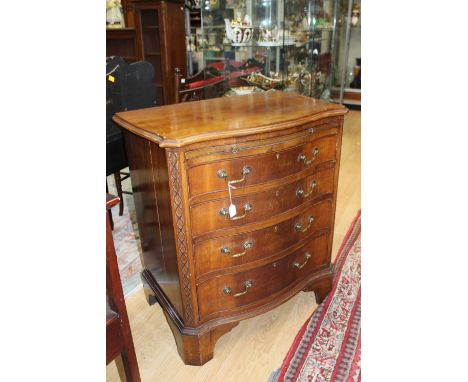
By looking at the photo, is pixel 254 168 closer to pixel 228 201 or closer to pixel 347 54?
pixel 228 201

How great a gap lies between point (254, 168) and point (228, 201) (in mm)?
152

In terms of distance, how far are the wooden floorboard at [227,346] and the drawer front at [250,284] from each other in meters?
0.24

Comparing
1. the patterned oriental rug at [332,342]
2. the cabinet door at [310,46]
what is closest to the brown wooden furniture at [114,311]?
the patterned oriental rug at [332,342]

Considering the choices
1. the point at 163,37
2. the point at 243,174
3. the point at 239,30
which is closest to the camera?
the point at 243,174

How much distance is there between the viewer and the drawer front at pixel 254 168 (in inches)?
51.6

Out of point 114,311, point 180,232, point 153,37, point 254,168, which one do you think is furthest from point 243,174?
point 153,37

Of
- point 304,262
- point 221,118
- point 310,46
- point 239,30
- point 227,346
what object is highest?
point 239,30

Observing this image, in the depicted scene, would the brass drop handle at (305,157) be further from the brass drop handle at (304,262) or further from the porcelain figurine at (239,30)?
the porcelain figurine at (239,30)

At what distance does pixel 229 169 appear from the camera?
133 centimetres

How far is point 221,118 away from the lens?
1.45 m
